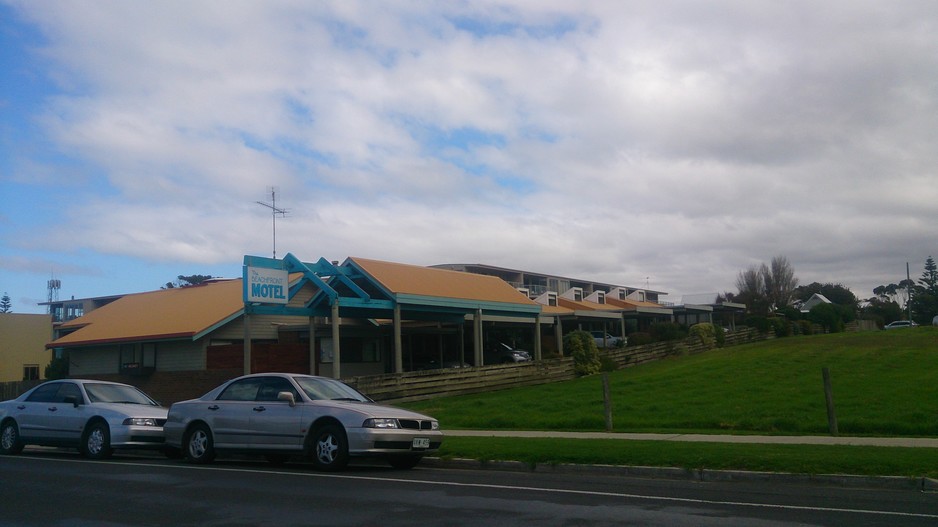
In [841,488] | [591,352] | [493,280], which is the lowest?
[841,488]

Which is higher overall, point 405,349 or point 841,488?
point 405,349

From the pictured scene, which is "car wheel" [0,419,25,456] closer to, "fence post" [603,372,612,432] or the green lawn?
the green lawn

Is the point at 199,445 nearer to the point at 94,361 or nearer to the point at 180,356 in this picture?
the point at 180,356

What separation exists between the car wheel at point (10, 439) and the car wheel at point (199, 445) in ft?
14.8

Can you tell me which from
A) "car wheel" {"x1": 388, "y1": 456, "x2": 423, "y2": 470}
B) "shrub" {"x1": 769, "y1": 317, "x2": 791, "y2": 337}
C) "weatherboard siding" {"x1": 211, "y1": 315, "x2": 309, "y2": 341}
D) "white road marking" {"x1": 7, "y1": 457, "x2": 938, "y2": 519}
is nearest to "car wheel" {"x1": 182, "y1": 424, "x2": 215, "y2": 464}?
"white road marking" {"x1": 7, "y1": 457, "x2": 938, "y2": 519}

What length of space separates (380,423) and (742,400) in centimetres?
1100

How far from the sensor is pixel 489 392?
28.1 meters

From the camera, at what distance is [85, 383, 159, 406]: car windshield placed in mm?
15734

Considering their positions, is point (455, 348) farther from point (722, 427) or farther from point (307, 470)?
point (307, 470)

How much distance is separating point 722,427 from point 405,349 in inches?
1060

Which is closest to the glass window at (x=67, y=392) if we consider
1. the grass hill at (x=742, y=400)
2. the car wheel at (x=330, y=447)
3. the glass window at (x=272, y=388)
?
the glass window at (x=272, y=388)

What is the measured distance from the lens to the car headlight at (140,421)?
14789mm

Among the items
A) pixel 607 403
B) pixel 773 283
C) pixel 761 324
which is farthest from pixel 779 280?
pixel 607 403

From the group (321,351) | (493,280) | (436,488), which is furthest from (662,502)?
(493,280)
